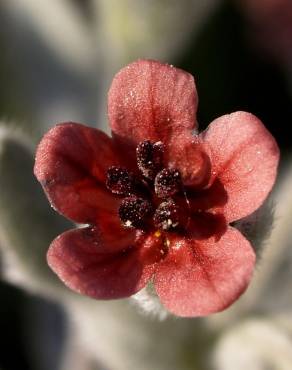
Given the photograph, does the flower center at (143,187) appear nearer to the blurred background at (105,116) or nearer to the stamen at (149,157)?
the stamen at (149,157)

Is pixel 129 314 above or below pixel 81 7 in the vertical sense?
below

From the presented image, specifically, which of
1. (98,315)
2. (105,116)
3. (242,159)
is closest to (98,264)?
(242,159)

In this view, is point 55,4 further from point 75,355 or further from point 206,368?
point 206,368

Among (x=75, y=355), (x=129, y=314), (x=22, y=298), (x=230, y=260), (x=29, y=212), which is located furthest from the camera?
(x=22, y=298)

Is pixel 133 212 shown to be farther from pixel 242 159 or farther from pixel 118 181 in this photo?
pixel 242 159

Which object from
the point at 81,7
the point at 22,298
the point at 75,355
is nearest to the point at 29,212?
the point at 75,355

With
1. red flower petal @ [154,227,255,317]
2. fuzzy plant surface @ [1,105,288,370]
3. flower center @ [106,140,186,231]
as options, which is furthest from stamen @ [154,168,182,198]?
fuzzy plant surface @ [1,105,288,370]
